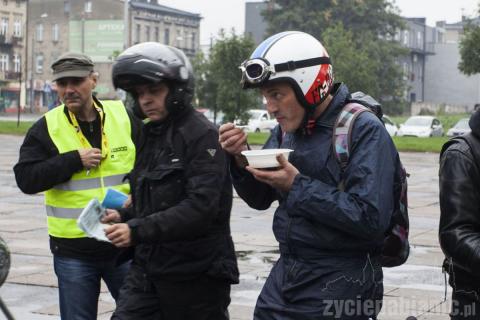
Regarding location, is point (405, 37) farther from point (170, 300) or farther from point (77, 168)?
point (170, 300)

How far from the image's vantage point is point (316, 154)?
3740 mm

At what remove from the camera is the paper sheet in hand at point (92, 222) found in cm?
412

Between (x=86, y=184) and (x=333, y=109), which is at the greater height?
(x=333, y=109)

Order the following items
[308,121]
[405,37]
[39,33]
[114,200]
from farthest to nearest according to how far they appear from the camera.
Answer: [405,37]
[39,33]
[114,200]
[308,121]

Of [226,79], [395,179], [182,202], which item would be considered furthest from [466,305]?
[226,79]

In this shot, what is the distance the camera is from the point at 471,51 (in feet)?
132

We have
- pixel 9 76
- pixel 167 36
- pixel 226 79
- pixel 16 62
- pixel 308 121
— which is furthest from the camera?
pixel 167 36

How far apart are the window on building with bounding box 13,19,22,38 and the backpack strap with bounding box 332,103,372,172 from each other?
3582 inches

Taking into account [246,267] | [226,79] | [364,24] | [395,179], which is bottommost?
[246,267]

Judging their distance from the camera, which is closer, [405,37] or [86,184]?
[86,184]

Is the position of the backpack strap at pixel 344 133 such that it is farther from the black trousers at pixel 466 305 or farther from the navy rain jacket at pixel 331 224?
the black trousers at pixel 466 305

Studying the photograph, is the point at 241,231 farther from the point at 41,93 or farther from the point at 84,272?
the point at 41,93

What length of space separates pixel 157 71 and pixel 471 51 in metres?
37.2

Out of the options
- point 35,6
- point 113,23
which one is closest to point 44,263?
point 113,23
